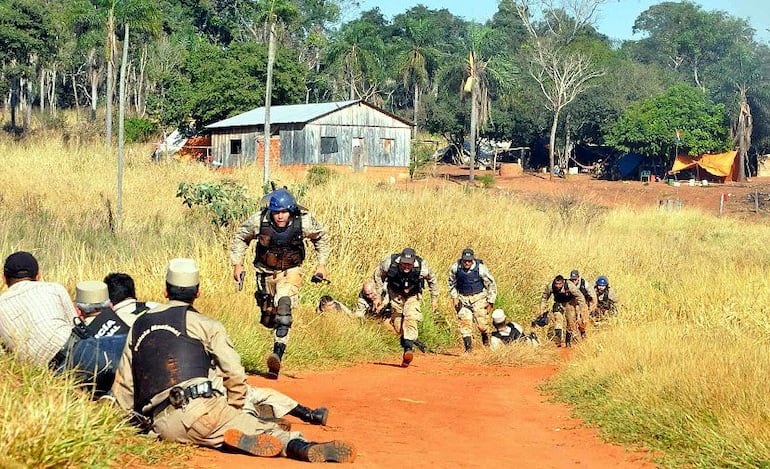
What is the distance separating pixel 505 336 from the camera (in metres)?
17.2

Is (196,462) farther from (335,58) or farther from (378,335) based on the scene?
(335,58)

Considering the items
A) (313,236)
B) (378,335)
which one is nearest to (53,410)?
(313,236)

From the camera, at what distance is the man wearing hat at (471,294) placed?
16234mm

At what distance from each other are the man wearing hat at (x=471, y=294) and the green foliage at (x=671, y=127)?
4347 cm

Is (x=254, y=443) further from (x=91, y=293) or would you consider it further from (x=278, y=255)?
(x=278, y=255)

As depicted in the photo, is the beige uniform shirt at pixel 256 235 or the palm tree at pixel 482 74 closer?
the beige uniform shirt at pixel 256 235

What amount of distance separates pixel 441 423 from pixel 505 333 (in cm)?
768

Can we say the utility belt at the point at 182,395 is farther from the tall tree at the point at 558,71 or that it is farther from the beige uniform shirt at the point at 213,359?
the tall tree at the point at 558,71

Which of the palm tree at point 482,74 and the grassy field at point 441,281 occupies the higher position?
the palm tree at point 482,74

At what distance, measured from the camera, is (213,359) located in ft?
23.9

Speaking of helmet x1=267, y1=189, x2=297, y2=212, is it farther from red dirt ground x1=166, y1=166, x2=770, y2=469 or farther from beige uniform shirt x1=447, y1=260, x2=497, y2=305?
beige uniform shirt x1=447, y1=260, x2=497, y2=305

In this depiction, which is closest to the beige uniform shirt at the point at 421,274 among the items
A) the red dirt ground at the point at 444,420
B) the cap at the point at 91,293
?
the red dirt ground at the point at 444,420

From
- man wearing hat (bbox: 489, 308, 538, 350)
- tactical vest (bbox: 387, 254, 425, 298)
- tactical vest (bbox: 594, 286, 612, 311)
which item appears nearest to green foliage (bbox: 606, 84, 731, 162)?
tactical vest (bbox: 594, 286, 612, 311)

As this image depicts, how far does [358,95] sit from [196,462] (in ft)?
211
